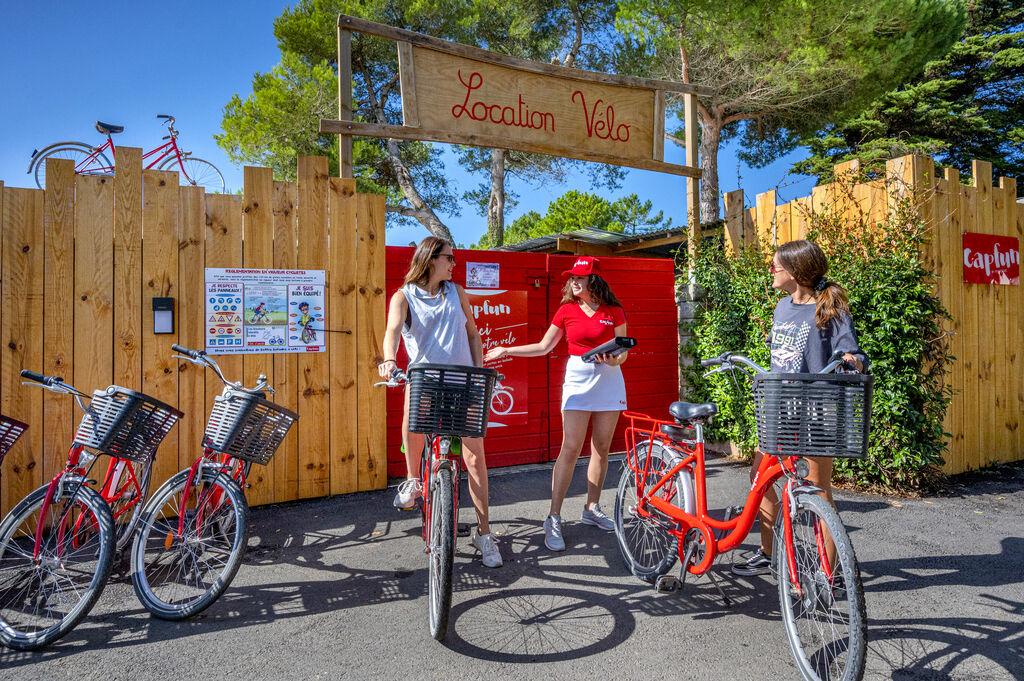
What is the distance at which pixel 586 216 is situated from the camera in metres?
38.6

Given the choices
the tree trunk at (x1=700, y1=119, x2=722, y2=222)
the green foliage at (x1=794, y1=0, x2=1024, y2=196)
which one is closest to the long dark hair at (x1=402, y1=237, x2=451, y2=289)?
the tree trunk at (x1=700, y1=119, x2=722, y2=222)

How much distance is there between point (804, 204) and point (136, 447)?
18.7 feet

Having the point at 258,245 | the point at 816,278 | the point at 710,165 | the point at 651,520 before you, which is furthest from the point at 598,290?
the point at 710,165

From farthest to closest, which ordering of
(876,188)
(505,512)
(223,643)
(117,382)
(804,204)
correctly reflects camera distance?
1. (804,204)
2. (876,188)
3. (505,512)
4. (117,382)
5. (223,643)

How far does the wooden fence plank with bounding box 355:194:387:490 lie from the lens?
494 cm

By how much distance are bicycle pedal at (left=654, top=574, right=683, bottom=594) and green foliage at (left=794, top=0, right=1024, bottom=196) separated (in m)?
20.2

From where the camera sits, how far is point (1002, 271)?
5.87 m

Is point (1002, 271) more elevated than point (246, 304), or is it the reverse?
point (1002, 271)

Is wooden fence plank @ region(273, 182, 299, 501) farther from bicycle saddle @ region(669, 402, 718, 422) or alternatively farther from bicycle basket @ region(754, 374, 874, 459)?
bicycle basket @ region(754, 374, 874, 459)

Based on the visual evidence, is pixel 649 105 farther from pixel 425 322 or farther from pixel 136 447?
pixel 136 447

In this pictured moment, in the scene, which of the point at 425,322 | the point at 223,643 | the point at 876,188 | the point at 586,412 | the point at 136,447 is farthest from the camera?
the point at 876,188

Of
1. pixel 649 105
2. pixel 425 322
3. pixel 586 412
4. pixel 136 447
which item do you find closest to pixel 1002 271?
pixel 649 105

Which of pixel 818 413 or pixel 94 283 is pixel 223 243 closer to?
pixel 94 283

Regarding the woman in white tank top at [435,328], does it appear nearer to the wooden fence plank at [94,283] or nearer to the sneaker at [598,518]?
the sneaker at [598,518]
